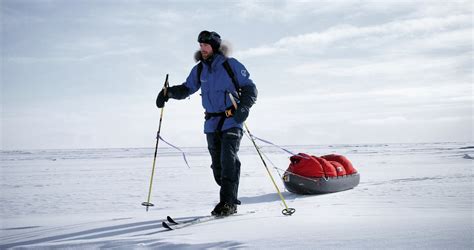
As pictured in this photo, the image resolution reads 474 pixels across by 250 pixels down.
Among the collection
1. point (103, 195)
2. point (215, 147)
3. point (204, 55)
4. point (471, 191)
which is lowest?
point (103, 195)

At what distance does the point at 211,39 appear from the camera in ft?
14.6

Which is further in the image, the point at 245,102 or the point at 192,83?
the point at 192,83

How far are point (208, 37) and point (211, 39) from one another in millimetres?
44

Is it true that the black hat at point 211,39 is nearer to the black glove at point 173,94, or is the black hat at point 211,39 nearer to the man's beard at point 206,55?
the man's beard at point 206,55

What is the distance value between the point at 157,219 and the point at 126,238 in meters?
1.25

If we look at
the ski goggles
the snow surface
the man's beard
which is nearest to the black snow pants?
the snow surface

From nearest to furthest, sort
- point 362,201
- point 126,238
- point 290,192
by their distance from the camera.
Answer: point 126,238 < point 362,201 < point 290,192

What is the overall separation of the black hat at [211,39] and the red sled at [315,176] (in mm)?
2914

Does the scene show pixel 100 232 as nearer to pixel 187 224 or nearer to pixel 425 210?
pixel 187 224

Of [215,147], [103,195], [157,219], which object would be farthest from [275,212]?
[103,195]

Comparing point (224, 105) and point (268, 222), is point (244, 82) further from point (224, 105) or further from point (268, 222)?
point (268, 222)

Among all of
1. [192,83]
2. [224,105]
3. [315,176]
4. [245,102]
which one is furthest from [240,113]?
[315,176]

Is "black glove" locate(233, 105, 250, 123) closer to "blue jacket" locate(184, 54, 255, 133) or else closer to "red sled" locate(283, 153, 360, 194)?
"blue jacket" locate(184, 54, 255, 133)

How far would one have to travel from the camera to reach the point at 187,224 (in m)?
3.75
